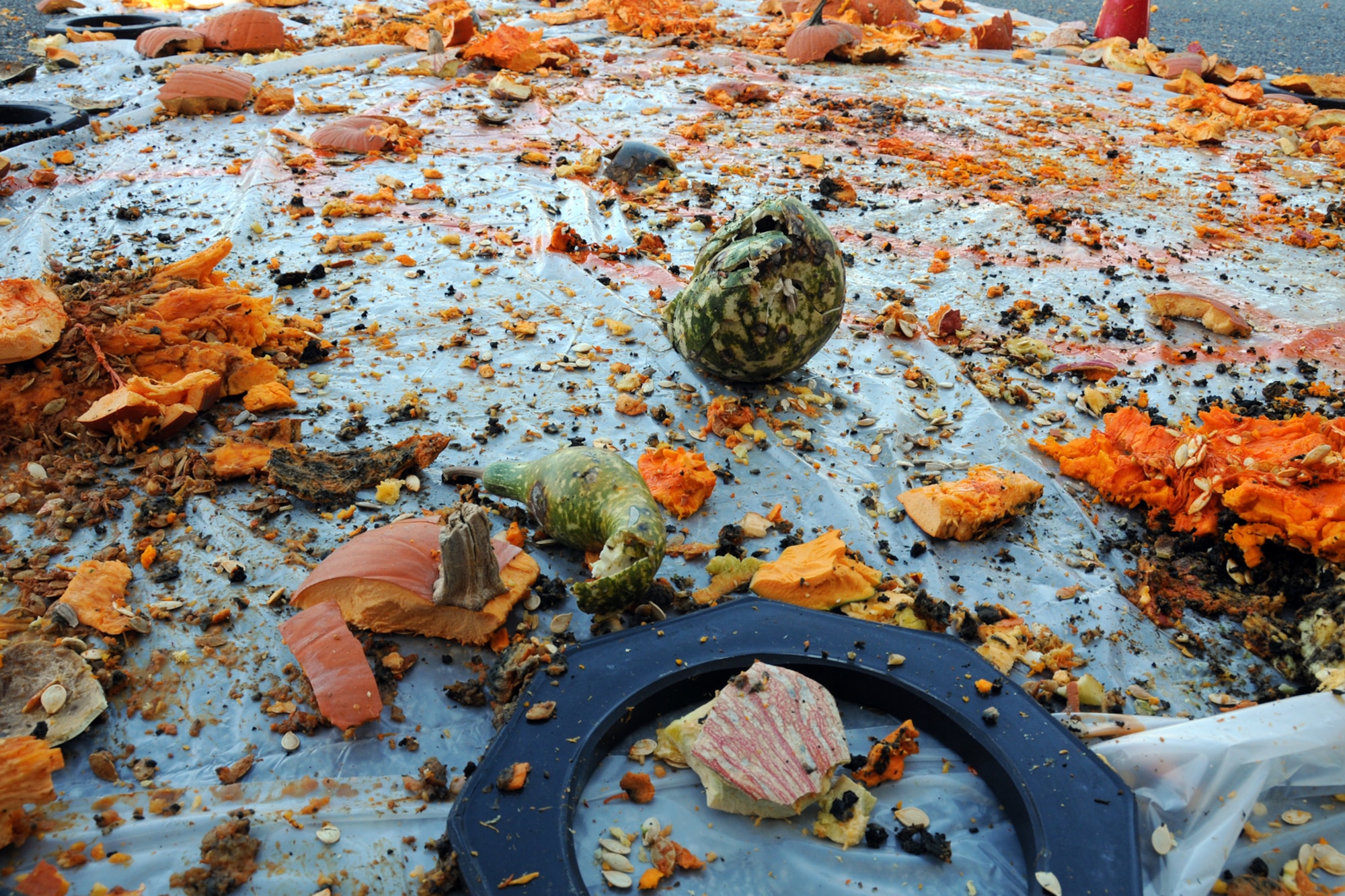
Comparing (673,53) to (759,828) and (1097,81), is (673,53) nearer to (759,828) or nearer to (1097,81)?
(1097,81)

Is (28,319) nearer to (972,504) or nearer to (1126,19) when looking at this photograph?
(972,504)

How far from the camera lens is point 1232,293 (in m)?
3.15

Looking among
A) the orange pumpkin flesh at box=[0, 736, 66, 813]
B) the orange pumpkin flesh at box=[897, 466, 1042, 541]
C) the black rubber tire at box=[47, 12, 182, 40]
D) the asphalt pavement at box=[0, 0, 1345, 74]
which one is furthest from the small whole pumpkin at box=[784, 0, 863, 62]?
the orange pumpkin flesh at box=[0, 736, 66, 813]

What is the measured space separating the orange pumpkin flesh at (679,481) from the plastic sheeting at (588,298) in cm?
6

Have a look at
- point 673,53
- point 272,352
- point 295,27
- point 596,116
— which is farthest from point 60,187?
point 673,53

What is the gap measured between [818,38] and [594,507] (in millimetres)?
5084

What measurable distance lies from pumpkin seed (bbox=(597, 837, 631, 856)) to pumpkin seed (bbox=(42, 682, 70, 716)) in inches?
40.7

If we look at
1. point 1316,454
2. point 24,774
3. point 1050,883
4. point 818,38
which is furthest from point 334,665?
point 818,38

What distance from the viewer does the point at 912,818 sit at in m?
1.46

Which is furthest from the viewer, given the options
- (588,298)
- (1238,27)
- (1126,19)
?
(1238,27)

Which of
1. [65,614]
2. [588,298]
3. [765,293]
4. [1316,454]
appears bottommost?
[65,614]

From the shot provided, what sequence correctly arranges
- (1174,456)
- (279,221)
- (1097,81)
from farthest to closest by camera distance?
(1097,81), (279,221), (1174,456)

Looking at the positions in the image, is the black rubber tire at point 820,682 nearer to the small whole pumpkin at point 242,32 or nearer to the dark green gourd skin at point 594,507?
the dark green gourd skin at point 594,507

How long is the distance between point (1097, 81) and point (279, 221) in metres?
5.22
